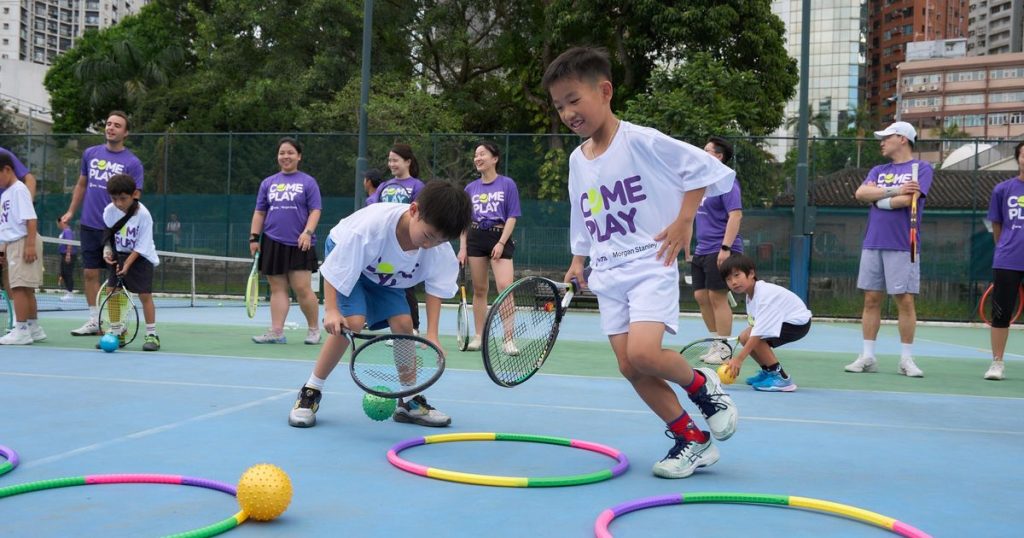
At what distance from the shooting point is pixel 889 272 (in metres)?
7.68

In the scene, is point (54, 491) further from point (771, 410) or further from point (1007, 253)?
point (1007, 253)

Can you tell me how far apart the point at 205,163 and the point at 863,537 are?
54.2 ft

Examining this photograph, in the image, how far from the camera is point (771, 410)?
18.7 feet

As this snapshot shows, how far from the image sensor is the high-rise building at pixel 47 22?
422ft

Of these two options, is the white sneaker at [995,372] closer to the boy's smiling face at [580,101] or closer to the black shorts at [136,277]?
the boy's smiling face at [580,101]

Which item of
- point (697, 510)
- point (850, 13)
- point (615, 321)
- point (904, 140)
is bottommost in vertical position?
point (697, 510)

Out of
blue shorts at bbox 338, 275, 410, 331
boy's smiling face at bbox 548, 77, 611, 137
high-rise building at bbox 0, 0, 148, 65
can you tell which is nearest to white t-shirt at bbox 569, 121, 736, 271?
boy's smiling face at bbox 548, 77, 611, 137

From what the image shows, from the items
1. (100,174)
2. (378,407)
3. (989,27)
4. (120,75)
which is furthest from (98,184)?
(989,27)

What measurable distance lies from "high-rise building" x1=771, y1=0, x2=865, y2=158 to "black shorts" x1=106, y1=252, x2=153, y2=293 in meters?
104

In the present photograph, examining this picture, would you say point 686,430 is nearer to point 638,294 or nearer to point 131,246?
point 638,294

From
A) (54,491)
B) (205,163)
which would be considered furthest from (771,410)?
(205,163)

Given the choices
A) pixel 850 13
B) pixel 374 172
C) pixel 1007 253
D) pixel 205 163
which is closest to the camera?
pixel 1007 253

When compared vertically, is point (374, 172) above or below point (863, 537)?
above

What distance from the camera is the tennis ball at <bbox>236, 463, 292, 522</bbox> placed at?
302 cm
